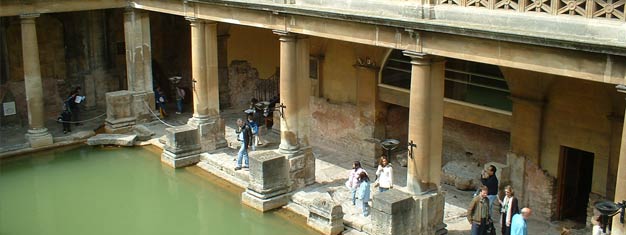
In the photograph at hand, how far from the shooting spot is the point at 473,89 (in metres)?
16.2

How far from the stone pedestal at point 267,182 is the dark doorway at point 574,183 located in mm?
5769

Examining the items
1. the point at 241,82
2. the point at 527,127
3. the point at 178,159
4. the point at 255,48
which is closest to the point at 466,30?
the point at 527,127

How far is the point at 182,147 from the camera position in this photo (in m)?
19.0

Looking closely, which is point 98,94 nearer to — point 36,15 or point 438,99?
point 36,15

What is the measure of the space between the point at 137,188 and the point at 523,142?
8.96 m

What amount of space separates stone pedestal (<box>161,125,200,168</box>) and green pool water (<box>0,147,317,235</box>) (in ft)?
0.90

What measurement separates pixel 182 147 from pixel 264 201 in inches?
156

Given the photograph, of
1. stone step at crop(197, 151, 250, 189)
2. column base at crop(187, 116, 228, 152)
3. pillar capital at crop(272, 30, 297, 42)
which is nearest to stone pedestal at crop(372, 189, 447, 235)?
pillar capital at crop(272, 30, 297, 42)

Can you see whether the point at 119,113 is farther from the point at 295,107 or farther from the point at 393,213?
the point at 393,213

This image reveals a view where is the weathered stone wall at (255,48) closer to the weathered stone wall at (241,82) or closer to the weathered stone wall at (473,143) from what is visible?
the weathered stone wall at (241,82)

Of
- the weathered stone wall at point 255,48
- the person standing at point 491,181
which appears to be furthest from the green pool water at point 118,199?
the weathered stone wall at point 255,48

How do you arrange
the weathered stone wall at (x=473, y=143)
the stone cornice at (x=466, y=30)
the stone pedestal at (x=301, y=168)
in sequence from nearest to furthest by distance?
the stone cornice at (x=466, y=30) → the weathered stone wall at (x=473, y=143) → the stone pedestal at (x=301, y=168)

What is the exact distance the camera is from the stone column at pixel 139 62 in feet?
71.6

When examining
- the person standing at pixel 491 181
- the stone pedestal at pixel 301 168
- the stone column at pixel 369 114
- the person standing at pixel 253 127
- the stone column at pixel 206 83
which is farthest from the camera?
the stone column at pixel 206 83
